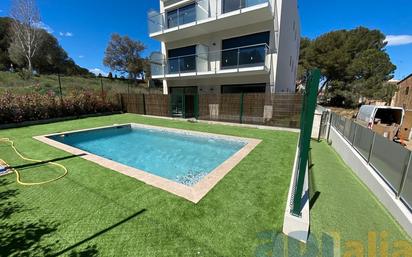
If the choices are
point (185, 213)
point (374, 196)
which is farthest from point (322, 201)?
point (185, 213)

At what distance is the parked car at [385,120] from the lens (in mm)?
8172

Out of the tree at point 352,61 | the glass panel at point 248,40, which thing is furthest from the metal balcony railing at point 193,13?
the tree at point 352,61

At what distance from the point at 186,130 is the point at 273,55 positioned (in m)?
7.42

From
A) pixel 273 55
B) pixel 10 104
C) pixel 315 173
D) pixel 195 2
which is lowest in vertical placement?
pixel 315 173

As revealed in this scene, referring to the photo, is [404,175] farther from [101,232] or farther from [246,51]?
[246,51]

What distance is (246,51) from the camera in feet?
37.9

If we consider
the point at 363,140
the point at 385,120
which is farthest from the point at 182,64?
the point at 385,120

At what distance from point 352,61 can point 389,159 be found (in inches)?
1153

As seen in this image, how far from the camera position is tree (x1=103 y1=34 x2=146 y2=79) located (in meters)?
37.6

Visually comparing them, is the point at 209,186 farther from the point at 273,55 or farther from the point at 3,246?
the point at 273,55

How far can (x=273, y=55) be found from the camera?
11.7m

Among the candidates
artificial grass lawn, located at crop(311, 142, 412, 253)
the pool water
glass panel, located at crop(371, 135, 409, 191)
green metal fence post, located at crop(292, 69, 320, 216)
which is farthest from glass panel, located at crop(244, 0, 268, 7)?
green metal fence post, located at crop(292, 69, 320, 216)

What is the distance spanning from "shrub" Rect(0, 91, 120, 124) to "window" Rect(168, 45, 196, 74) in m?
6.65

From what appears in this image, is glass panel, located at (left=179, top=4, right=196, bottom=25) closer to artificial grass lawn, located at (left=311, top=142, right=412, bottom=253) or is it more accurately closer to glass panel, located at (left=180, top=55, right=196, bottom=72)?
glass panel, located at (left=180, top=55, right=196, bottom=72)
